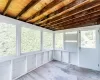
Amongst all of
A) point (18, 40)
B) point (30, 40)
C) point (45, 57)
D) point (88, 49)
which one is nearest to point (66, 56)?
point (45, 57)

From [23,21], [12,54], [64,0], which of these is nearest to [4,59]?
[12,54]

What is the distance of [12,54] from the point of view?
2922 millimetres

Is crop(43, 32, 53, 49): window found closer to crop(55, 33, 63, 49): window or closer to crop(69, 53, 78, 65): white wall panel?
crop(55, 33, 63, 49): window

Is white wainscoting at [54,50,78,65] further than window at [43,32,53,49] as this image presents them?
No

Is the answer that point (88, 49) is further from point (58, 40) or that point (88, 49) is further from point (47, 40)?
point (47, 40)

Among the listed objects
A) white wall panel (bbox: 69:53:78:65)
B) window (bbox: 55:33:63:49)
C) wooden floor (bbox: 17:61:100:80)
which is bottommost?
wooden floor (bbox: 17:61:100:80)

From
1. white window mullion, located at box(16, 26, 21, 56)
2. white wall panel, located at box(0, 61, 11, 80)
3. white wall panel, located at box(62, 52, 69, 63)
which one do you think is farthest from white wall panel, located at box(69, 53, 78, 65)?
white wall panel, located at box(0, 61, 11, 80)

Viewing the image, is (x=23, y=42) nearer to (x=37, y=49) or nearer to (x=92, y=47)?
(x=37, y=49)

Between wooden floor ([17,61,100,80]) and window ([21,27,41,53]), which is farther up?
window ([21,27,41,53])

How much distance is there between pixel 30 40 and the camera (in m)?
3.83

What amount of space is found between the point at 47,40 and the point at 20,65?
2430 mm

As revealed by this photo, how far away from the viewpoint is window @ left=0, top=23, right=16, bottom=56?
2577mm

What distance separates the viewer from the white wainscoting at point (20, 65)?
2658mm

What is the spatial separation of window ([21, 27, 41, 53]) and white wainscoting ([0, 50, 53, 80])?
0.98 ft
